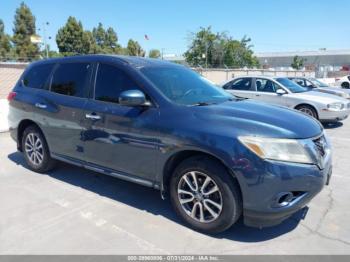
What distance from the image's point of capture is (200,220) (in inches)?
130

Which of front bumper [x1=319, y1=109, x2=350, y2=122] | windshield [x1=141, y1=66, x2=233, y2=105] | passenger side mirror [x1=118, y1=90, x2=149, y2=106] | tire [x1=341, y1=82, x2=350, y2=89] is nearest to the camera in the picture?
passenger side mirror [x1=118, y1=90, x2=149, y2=106]

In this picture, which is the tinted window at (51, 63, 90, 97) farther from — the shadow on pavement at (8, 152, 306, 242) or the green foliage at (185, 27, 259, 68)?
the green foliage at (185, 27, 259, 68)

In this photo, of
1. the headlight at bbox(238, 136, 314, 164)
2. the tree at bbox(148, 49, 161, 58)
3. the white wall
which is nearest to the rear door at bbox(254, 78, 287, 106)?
the headlight at bbox(238, 136, 314, 164)

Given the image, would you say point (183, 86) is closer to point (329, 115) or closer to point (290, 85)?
point (329, 115)

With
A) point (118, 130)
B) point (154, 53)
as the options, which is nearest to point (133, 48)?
point (154, 53)

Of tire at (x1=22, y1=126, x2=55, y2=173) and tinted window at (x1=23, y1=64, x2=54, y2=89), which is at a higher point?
tinted window at (x1=23, y1=64, x2=54, y2=89)

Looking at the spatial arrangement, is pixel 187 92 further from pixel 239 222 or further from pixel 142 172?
pixel 239 222

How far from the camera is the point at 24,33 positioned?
43.2 m

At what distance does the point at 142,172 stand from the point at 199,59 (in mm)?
53576

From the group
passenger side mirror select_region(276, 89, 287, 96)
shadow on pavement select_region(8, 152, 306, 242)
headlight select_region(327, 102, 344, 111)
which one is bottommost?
shadow on pavement select_region(8, 152, 306, 242)

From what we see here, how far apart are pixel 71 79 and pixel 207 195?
261 cm

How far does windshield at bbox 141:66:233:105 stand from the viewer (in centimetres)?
369

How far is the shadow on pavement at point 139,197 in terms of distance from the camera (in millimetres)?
3305

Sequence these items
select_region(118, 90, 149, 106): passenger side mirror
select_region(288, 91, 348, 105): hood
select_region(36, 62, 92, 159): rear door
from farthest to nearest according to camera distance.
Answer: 1. select_region(288, 91, 348, 105): hood
2. select_region(36, 62, 92, 159): rear door
3. select_region(118, 90, 149, 106): passenger side mirror
